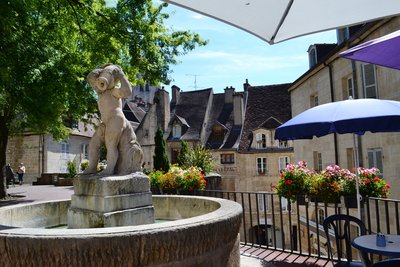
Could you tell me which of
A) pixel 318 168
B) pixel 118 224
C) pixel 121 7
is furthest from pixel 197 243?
pixel 318 168

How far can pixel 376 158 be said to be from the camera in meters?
12.3

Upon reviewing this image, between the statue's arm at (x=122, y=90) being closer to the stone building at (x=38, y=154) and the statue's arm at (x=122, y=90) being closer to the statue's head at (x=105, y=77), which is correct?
the statue's head at (x=105, y=77)

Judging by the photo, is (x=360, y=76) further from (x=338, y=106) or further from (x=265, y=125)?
(x=265, y=125)

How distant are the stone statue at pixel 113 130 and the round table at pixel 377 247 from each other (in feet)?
9.53

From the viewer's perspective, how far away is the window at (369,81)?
490 inches

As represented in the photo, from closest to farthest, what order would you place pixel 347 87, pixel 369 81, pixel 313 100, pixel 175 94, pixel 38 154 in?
pixel 369 81 < pixel 347 87 < pixel 313 100 < pixel 38 154 < pixel 175 94

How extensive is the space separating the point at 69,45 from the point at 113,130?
10.1 m

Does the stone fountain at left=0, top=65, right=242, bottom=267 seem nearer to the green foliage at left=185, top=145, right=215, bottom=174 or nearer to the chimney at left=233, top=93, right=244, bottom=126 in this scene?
the green foliage at left=185, top=145, right=215, bottom=174

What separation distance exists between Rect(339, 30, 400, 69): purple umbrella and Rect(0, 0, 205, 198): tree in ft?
28.5

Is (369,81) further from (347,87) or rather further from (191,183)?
(191,183)

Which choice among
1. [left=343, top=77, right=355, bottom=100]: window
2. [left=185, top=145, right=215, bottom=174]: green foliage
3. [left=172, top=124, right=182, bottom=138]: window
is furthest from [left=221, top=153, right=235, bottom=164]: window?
[left=343, top=77, right=355, bottom=100]: window

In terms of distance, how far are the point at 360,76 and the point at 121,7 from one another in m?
9.59

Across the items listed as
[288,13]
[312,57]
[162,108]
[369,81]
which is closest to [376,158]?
[369,81]

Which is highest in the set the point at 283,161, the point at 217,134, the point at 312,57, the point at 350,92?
the point at 312,57
